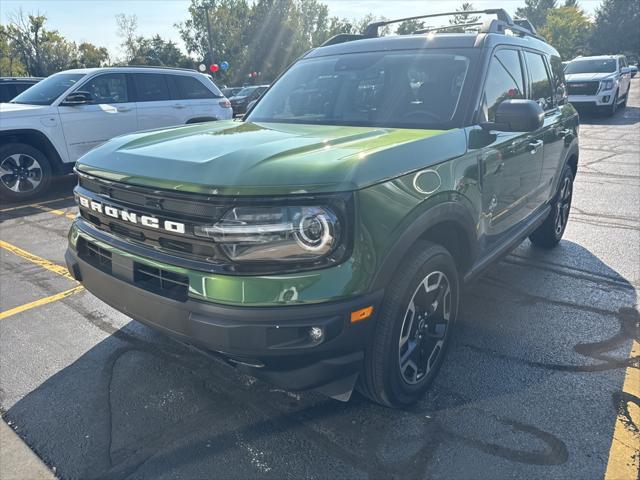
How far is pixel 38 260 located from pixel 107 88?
4.16 metres

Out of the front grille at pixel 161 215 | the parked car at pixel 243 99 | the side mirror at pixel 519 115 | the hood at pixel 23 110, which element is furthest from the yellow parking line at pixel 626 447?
the parked car at pixel 243 99

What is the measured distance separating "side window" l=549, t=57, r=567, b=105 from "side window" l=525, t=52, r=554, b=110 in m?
0.24

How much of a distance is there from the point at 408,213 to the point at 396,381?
2.72ft

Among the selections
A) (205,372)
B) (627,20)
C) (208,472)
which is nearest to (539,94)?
(205,372)

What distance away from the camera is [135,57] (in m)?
52.0

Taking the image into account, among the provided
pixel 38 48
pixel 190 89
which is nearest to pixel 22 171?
pixel 190 89

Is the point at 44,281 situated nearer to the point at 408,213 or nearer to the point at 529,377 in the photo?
the point at 408,213

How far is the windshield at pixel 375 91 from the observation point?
9.98ft

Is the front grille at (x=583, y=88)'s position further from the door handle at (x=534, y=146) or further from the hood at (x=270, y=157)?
the hood at (x=270, y=157)

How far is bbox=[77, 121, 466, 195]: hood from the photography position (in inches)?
79.6

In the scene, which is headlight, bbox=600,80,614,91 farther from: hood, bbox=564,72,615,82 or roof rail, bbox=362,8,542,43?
roof rail, bbox=362,8,542,43

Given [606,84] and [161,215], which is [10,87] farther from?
[606,84]

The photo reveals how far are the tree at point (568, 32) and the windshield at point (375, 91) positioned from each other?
70731 mm

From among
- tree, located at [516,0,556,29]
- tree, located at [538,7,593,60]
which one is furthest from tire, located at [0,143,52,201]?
tree, located at [516,0,556,29]
